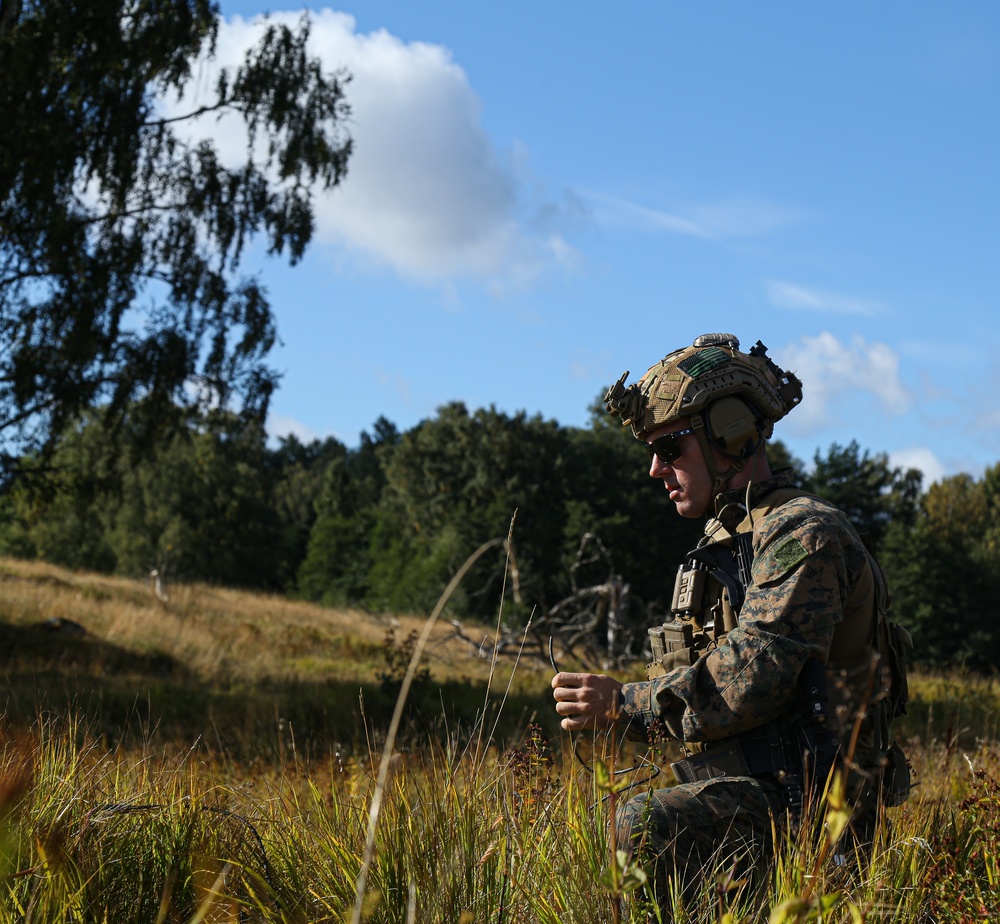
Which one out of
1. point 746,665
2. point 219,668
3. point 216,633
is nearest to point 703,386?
point 746,665

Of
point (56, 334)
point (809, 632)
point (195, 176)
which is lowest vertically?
point (809, 632)

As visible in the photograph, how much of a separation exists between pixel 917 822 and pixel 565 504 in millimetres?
44741

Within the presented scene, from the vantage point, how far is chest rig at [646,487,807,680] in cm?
329

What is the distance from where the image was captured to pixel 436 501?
55.3m

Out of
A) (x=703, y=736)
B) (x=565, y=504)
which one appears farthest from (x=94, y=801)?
(x=565, y=504)

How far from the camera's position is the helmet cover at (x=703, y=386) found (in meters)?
3.48

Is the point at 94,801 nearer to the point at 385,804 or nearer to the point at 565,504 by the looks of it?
the point at 385,804

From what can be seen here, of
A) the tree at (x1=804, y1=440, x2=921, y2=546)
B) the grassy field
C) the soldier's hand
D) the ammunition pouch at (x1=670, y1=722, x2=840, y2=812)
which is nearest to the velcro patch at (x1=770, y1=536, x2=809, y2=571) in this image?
the ammunition pouch at (x1=670, y1=722, x2=840, y2=812)

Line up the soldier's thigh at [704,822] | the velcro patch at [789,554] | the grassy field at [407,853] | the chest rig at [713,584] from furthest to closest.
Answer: the chest rig at [713,584]
the velcro patch at [789,554]
the soldier's thigh at [704,822]
the grassy field at [407,853]

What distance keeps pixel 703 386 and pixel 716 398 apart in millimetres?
58

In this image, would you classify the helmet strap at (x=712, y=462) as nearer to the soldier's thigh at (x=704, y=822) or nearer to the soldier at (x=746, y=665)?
the soldier at (x=746, y=665)

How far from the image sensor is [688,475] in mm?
3545

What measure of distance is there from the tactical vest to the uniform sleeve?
98 millimetres

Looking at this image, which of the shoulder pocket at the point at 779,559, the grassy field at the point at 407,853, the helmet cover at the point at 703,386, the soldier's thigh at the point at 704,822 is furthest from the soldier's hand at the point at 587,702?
the helmet cover at the point at 703,386
